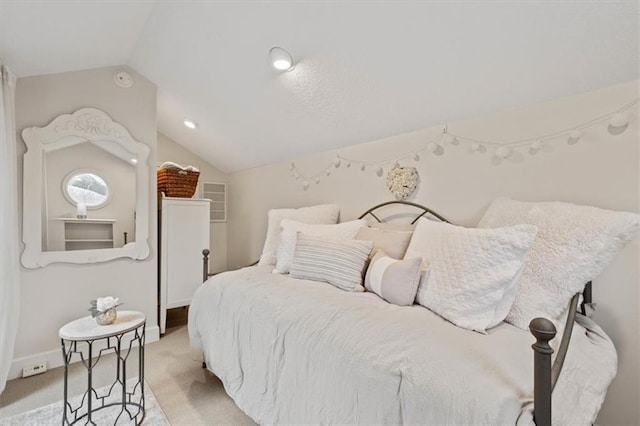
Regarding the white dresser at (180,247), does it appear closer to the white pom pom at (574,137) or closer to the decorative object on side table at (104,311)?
the decorative object on side table at (104,311)

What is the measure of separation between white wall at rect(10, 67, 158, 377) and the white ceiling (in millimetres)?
145

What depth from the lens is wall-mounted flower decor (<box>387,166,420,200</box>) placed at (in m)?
2.04

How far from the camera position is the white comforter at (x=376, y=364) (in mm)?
860

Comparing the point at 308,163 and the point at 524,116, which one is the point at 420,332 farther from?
the point at 308,163

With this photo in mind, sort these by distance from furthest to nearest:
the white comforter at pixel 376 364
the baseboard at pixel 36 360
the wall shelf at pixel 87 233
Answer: the wall shelf at pixel 87 233
the baseboard at pixel 36 360
the white comforter at pixel 376 364

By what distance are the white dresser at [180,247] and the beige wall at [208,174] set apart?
2.69 feet

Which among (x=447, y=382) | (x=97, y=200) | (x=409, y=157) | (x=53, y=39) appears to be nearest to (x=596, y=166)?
(x=409, y=157)

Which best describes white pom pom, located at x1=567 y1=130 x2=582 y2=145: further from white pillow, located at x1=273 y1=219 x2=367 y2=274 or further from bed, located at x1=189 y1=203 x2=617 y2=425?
white pillow, located at x1=273 y1=219 x2=367 y2=274

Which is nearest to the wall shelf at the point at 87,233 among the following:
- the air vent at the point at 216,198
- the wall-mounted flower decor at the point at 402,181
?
the air vent at the point at 216,198

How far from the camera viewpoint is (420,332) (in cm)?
114

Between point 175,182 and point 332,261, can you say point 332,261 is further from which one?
point 175,182

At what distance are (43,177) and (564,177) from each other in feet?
10.8

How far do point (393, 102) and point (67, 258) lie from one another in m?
2.66

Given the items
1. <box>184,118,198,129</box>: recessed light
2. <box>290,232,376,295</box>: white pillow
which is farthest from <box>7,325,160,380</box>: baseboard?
<box>184,118,198,129</box>: recessed light
